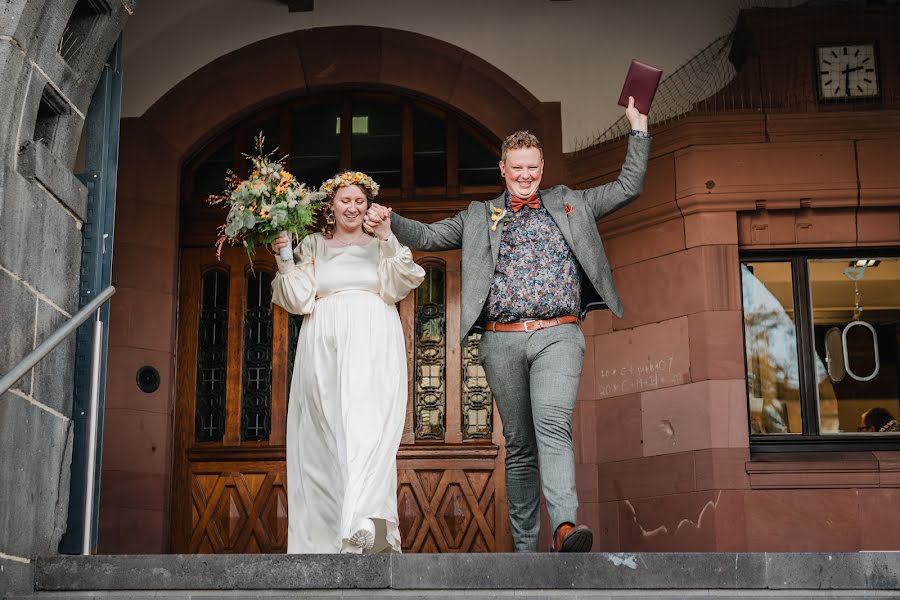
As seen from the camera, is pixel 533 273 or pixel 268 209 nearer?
pixel 533 273

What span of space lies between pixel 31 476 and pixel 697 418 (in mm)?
4179

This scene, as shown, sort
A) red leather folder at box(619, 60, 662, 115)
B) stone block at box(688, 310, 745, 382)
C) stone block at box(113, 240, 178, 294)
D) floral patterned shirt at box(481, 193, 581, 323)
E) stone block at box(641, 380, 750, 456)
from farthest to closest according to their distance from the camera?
stone block at box(113, 240, 178, 294)
stone block at box(688, 310, 745, 382)
stone block at box(641, 380, 750, 456)
red leather folder at box(619, 60, 662, 115)
floral patterned shirt at box(481, 193, 581, 323)

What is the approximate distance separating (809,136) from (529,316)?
332cm

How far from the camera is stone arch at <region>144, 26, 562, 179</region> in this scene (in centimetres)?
1023

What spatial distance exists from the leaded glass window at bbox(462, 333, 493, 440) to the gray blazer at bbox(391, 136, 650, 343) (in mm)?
2825

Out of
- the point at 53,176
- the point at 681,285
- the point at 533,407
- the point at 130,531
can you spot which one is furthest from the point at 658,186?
the point at 53,176

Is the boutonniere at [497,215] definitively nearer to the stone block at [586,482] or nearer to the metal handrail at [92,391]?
the metal handrail at [92,391]

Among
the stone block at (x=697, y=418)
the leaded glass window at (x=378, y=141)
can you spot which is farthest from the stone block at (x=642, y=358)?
the leaded glass window at (x=378, y=141)

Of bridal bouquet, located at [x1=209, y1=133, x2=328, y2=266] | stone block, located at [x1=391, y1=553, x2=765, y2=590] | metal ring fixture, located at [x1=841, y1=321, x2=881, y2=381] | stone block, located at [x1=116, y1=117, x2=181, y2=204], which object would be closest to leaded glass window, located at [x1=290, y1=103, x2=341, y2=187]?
stone block, located at [x1=116, y1=117, x2=181, y2=204]

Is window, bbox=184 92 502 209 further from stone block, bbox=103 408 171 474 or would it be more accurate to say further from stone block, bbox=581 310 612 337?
stone block, bbox=103 408 171 474

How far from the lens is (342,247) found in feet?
24.7

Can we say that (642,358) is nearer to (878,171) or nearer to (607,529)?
(607,529)

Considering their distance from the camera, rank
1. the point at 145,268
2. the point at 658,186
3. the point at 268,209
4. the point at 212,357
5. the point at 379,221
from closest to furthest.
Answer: the point at 379,221 < the point at 268,209 < the point at 658,186 < the point at 145,268 < the point at 212,357

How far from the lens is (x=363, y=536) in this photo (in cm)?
673
